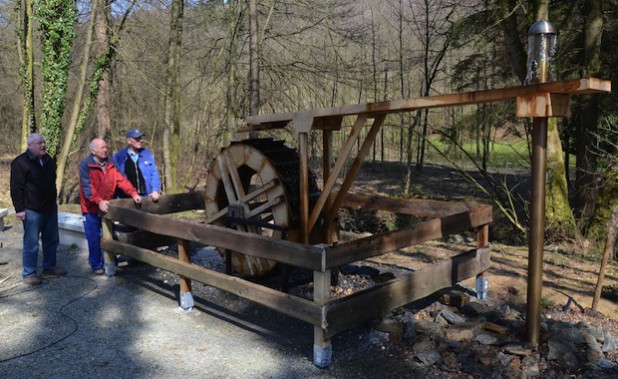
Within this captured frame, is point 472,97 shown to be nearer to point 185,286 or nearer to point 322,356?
point 322,356

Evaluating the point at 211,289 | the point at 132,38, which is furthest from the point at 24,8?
the point at 211,289

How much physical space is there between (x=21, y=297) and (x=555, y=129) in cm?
994

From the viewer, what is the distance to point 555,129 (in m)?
10.9

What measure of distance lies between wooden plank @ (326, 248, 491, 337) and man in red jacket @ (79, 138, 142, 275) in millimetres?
3689

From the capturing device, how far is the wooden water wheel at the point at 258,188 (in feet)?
19.5

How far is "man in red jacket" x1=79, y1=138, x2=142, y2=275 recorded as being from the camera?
21.8 ft

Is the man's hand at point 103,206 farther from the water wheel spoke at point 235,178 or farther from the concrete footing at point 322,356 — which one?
the concrete footing at point 322,356

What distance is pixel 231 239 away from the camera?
4945 millimetres

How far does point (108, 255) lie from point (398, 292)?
3989mm

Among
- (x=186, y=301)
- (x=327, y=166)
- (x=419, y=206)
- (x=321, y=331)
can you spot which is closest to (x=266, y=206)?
(x=327, y=166)

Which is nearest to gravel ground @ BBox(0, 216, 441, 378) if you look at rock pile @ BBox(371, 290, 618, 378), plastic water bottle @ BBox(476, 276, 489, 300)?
rock pile @ BBox(371, 290, 618, 378)

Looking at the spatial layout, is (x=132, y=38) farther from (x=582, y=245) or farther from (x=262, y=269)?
(x=582, y=245)

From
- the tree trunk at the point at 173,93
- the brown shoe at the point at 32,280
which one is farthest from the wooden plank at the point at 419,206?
the tree trunk at the point at 173,93

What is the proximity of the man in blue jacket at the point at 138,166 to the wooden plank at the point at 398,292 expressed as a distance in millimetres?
3818
